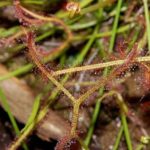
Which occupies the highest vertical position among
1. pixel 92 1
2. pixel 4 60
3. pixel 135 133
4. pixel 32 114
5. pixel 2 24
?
pixel 92 1

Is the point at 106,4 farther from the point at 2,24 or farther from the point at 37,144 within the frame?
the point at 37,144

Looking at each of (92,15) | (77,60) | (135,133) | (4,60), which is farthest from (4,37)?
(135,133)

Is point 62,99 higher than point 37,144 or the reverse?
higher

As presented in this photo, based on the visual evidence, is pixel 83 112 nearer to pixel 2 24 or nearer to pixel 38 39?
pixel 38 39

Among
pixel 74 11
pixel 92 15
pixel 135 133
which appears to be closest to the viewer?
pixel 74 11

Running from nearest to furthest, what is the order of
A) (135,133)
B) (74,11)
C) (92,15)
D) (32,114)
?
1. (74,11)
2. (32,114)
3. (135,133)
4. (92,15)

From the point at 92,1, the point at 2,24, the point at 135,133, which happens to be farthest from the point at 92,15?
the point at 135,133

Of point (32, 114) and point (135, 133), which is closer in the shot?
point (32, 114)
